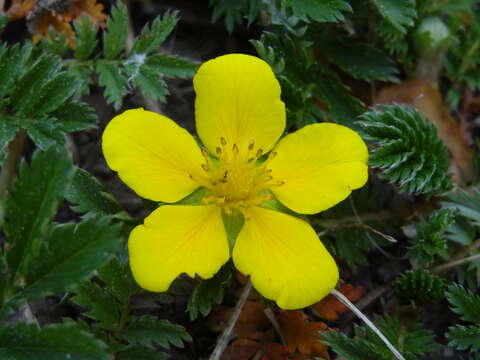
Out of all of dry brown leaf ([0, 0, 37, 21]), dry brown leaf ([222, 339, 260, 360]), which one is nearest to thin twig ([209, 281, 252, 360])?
dry brown leaf ([222, 339, 260, 360])

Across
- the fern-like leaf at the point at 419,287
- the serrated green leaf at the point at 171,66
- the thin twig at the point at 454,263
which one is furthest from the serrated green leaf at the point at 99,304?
the thin twig at the point at 454,263

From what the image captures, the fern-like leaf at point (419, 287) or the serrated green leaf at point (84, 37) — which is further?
the serrated green leaf at point (84, 37)

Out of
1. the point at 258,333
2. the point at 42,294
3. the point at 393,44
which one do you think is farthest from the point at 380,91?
the point at 42,294

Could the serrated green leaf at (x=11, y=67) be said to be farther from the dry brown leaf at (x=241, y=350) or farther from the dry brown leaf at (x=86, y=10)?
the dry brown leaf at (x=241, y=350)

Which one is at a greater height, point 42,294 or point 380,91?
point 42,294

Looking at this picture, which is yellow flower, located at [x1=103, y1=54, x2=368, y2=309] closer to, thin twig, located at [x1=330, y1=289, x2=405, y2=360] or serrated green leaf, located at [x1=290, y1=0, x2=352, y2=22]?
thin twig, located at [x1=330, y1=289, x2=405, y2=360]

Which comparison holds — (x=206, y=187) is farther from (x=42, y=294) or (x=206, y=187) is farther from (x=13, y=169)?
(x=13, y=169)
